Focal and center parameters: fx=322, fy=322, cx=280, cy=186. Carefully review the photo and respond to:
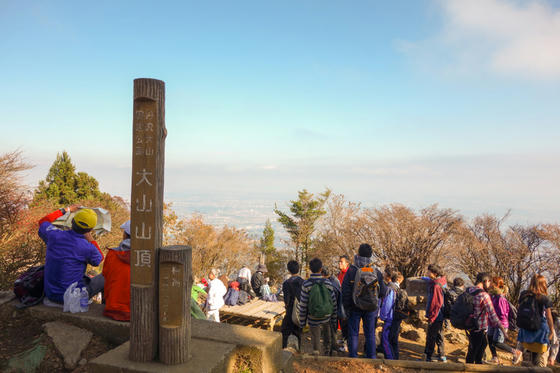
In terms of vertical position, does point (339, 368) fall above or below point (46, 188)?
below

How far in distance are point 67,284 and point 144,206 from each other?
6.63 feet

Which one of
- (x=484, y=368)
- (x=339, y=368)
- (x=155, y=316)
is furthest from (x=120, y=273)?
(x=484, y=368)

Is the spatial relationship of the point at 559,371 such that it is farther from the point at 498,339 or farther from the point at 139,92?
the point at 139,92

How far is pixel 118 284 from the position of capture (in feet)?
11.6

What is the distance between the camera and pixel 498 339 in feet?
16.2

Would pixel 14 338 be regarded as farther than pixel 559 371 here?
No

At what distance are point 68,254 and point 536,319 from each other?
613cm

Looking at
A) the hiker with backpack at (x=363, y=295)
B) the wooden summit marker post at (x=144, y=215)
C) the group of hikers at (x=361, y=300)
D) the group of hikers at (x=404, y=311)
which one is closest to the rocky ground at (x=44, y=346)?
the group of hikers at (x=361, y=300)

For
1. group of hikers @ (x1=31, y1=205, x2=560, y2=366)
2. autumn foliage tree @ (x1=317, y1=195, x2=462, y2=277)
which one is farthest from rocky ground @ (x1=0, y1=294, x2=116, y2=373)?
autumn foliage tree @ (x1=317, y1=195, x2=462, y2=277)

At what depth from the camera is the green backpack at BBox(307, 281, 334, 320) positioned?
461 centimetres

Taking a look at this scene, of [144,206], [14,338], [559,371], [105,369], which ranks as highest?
[144,206]

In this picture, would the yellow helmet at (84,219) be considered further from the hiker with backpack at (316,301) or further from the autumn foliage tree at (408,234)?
the autumn foliage tree at (408,234)

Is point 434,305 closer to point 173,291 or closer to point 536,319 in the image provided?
point 536,319

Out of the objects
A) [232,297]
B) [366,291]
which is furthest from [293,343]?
[232,297]
